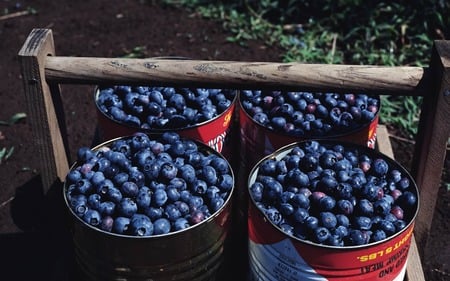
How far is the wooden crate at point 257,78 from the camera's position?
2273 mm

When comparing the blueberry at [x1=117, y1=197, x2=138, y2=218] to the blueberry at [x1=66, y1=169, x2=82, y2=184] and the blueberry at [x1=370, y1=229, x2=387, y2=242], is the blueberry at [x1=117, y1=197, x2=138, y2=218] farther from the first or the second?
the blueberry at [x1=370, y1=229, x2=387, y2=242]

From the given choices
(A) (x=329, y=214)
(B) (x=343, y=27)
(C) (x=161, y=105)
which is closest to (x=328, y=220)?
(A) (x=329, y=214)

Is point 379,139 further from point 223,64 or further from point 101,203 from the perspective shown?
point 101,203

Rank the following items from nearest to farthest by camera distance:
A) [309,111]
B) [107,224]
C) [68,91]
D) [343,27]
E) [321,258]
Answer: [321,258], [107,224], [309,111], [68,91], [343,27]

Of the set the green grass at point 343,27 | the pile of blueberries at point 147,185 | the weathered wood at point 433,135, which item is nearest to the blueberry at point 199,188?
the pile of blueberries at point 147,185

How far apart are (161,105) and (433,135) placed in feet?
3.26

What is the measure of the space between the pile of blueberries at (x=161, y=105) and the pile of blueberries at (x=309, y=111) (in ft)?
0.37

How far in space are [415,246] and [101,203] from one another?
1167 mm

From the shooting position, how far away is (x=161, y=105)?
2.66m

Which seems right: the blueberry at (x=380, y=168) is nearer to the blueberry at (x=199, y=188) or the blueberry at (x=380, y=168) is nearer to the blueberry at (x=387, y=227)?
the blueberry at (x=387, y=227)

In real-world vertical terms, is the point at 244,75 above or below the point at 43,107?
above

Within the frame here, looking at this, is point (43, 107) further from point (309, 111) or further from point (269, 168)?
point (309, 111)

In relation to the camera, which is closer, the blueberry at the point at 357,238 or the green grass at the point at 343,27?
the blueberry at the point at 357,238

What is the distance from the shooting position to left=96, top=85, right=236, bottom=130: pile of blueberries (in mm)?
2578
